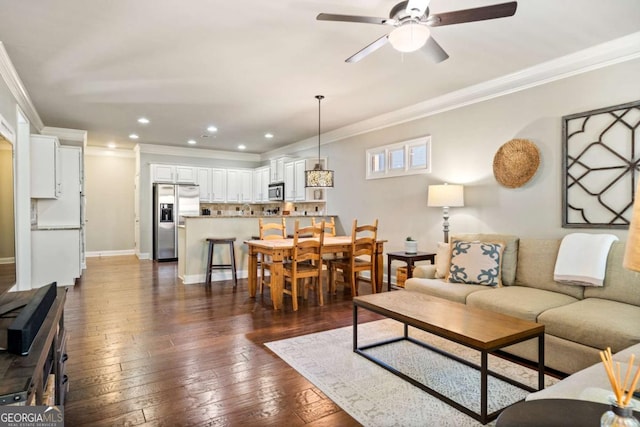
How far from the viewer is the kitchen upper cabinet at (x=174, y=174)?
8.60m

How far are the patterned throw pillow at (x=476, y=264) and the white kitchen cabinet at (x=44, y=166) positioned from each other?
5.72 m

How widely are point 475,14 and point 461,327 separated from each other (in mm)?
1900

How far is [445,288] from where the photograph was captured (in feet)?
11.4

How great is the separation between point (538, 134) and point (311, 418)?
3.61 metres

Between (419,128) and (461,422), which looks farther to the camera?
(419,128)

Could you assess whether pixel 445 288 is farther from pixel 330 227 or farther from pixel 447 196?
pixel 330 227

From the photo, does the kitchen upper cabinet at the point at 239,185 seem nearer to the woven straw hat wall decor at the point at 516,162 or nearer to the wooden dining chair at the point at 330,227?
the wooden dining chair at the point at 330,227

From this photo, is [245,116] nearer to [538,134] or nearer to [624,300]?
[538,134]

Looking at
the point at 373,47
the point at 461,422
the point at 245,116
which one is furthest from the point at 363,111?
the point at 461,422

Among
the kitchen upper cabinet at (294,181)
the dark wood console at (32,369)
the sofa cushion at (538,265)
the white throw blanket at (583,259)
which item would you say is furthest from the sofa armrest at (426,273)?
the kitchen upper cabinet at (294,181)

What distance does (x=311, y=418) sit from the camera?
210 centimetres

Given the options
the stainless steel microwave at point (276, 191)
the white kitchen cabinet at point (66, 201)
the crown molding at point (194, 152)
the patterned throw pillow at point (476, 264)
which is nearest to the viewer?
the patterned throw pillow at point (476, 264)


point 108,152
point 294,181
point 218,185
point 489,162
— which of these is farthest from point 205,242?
point 108,152

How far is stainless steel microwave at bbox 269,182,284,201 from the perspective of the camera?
27.4 ft
